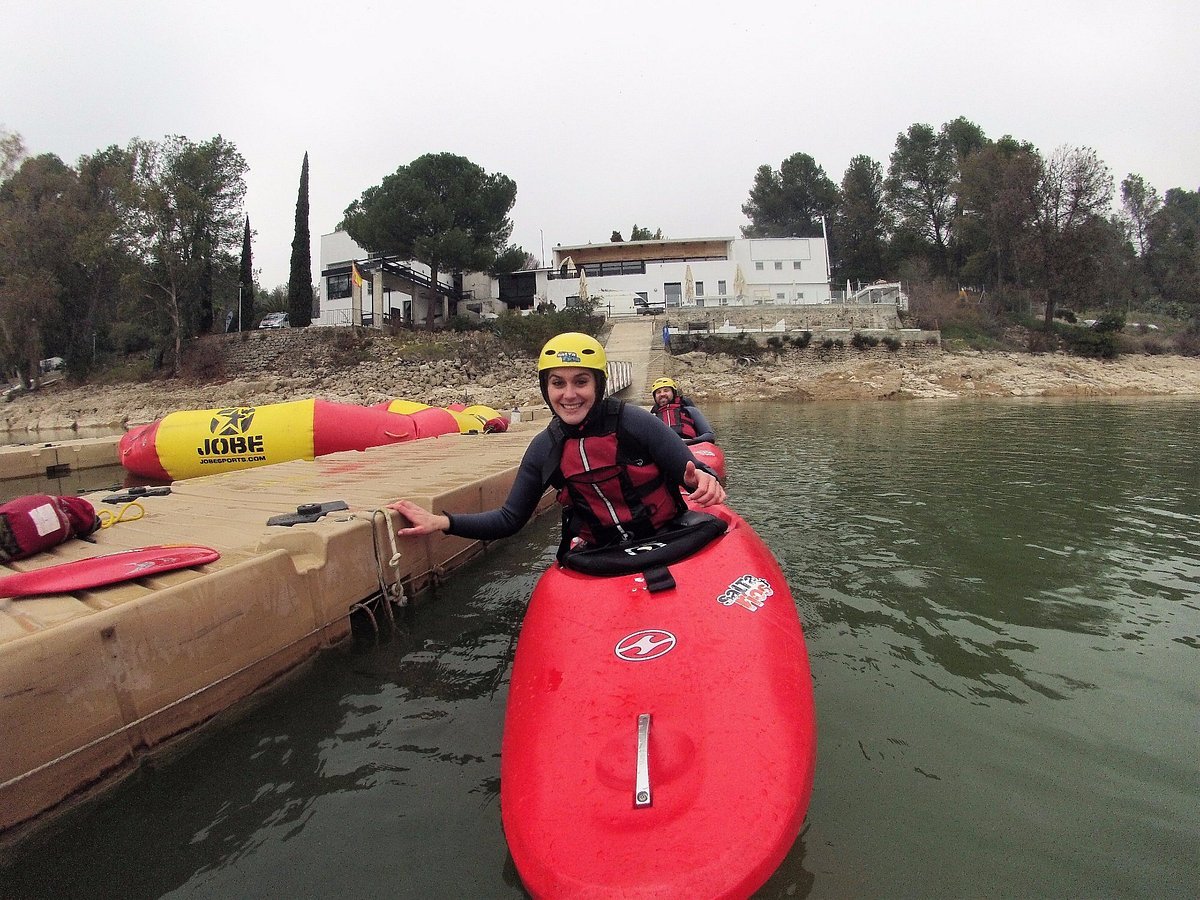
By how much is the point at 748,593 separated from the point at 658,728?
0.92 meters

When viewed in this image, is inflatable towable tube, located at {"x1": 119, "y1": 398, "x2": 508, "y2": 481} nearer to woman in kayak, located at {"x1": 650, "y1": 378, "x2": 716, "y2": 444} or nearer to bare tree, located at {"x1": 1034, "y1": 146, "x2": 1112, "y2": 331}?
woman in kayak, located at {"x1": 650, "y1": 378, "x2": 716, "y2": 444}

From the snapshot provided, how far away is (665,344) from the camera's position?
1251 inches

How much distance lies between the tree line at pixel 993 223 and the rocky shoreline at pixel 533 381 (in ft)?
26.6

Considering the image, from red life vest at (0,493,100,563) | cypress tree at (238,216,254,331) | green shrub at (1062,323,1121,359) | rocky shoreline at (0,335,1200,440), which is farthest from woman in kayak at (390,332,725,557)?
cypress tree at (238,216,254,331)

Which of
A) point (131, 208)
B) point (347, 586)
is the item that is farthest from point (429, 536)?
point (131, 208)

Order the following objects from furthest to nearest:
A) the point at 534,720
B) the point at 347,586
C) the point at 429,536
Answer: the point at 429,536 < the point at 347,586 < the point at 534,720

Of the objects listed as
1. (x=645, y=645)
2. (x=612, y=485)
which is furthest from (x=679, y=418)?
(x=645, y=645)

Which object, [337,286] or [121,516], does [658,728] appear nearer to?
[121,516]

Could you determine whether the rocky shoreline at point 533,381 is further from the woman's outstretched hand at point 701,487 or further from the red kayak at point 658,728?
the red kayak at point 658,728

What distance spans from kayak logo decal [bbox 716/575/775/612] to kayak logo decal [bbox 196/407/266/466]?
803cm

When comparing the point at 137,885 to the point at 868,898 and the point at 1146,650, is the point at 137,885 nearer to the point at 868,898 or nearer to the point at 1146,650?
the point at 868,898

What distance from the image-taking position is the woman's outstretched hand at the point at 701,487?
2933 millimetres

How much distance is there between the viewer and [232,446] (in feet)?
28.9

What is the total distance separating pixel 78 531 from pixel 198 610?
2151 mm
